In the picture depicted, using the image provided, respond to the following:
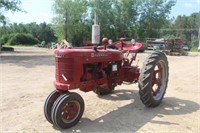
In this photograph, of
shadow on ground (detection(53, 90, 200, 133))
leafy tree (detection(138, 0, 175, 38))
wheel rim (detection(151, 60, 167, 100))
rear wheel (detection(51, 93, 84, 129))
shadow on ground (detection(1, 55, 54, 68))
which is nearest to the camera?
rear wheel (detection(51, 93, 84, 129))

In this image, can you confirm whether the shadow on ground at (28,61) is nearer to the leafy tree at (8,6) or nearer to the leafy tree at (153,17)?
the leafy tree at (8,6)

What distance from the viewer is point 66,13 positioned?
41.2m

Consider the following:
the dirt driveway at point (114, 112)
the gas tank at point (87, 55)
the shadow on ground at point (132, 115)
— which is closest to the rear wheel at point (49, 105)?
the dirt driveway at point (114, 112)

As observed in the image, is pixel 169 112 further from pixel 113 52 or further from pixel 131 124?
pixel 113 52

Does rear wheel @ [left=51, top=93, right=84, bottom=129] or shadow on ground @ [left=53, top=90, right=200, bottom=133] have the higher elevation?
rear wheel @ [left=51, top=93, right=84, bottom=129]

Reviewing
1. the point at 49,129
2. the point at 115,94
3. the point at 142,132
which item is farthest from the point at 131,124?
the point at 115,94

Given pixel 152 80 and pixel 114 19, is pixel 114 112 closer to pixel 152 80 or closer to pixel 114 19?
pixel 152 80

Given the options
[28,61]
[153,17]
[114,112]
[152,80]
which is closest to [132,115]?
[114,112]

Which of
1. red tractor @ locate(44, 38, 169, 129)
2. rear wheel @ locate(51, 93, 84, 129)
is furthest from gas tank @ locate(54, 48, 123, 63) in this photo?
rear wheel @ locate(51, 93, 84, 129)

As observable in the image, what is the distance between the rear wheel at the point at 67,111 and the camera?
16.3 ft

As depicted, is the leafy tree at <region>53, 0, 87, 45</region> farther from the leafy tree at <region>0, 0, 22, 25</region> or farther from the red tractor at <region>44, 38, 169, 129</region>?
the red tractor at <region>44, 38, 169, 129</region>

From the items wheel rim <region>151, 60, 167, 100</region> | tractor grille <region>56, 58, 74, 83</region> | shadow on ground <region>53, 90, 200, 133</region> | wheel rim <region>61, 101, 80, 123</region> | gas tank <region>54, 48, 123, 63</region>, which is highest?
gas tank <region>54, 48, 123, 63</region>

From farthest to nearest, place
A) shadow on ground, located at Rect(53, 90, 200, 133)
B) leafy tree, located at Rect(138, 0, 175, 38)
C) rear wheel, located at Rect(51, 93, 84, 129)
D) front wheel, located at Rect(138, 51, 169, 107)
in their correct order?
1. leafy tree, located at Rect(138, 0, 175, 38)
2. front wheel, located at Rect(138, 51, 169, 107)
3. shadow on ground, located at Rect(53, 90, 200, 133)
4. rear wheel, located at Rect(51, 93, 84, 129)

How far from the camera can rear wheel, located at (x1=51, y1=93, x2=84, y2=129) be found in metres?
4.98
